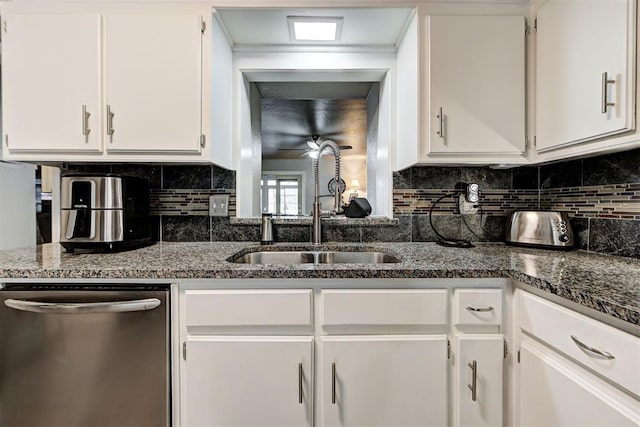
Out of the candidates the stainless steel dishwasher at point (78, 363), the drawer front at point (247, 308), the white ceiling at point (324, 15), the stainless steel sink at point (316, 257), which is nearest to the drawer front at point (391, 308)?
the drawer front at point (247, 308)

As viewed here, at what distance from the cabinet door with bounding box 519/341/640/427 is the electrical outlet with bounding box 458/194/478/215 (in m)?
0.76

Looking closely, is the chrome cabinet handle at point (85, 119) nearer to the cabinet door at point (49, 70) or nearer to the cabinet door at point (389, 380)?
the cabinet door at point (49, 70)

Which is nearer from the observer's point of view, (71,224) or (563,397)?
(563,397)

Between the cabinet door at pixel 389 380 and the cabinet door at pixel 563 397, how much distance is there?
25cm

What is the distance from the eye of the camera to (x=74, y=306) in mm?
1052

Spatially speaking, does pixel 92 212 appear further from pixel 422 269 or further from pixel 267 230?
pixel 422 269

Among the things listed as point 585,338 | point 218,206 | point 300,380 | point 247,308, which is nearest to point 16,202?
point 218,206

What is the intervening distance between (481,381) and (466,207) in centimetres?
86

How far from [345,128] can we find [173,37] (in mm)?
3052

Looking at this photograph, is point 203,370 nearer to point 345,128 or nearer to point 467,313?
point 467,313

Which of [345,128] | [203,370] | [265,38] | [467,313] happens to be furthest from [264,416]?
[345,128]

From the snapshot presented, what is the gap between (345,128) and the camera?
4.27m

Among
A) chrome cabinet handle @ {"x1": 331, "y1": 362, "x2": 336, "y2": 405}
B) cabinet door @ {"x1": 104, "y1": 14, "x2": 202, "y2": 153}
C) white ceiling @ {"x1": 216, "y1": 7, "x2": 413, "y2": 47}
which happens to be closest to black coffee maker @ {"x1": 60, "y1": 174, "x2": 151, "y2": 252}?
cabinet door @ {"x1": 104, "y1": 14, "x2": 202, "y2": 153}

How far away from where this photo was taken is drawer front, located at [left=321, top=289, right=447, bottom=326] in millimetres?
1090
